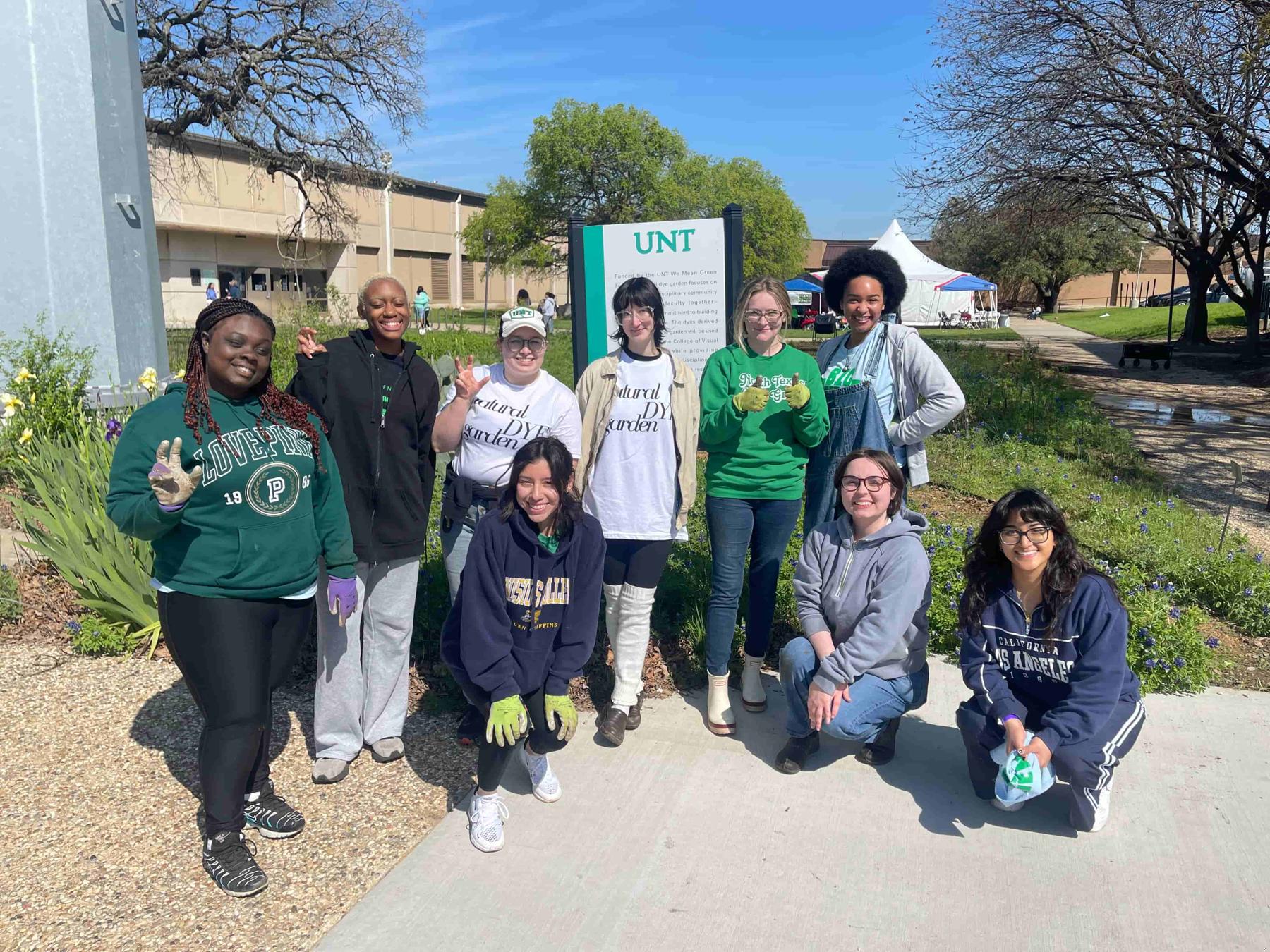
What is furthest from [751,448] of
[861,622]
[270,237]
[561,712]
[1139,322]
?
[270,237]

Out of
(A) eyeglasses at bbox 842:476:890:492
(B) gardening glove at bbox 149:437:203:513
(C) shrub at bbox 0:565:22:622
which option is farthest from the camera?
(C) shrub at bbox 0:565:22:622

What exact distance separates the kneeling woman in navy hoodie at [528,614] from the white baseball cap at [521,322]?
1.59 feet

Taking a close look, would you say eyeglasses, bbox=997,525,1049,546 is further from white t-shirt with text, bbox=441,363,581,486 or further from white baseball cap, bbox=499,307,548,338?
white baseball cap, bbox=499,307,548,338

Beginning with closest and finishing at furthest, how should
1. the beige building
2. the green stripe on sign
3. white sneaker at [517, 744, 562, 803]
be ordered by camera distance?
white sneaker at [517, 744, 562, 803] < the green stripe on sign < the beige building

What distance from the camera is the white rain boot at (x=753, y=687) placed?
3963 millimetres

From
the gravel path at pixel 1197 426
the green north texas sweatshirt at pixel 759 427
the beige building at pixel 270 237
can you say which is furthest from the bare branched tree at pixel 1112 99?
the beige building at pixel 270 237

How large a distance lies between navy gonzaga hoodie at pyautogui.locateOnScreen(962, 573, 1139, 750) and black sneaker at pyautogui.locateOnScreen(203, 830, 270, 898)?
7.77 feet

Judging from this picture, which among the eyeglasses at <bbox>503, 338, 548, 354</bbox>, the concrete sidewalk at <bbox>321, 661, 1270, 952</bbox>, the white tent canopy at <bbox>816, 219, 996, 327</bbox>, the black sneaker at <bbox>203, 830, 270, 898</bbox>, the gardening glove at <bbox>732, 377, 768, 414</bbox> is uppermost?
the white tent canopy at <bbox>816, 219, 996, 327</bbox>

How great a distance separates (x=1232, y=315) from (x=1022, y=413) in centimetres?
3028

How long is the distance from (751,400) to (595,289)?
7.47ft

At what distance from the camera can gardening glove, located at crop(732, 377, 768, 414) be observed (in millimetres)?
3525

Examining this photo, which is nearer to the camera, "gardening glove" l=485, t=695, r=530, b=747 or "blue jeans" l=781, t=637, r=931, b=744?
"gardening glove" l=485, t=695, r=530, b=747

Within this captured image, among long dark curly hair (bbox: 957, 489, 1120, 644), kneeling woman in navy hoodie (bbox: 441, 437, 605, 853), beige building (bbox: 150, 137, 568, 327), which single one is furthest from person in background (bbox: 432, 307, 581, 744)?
beige building (bbox: 150, 137, 568, 327)

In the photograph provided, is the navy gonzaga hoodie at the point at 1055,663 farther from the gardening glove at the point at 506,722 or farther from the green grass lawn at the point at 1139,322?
the green grass lawn at the point at 1139,322
